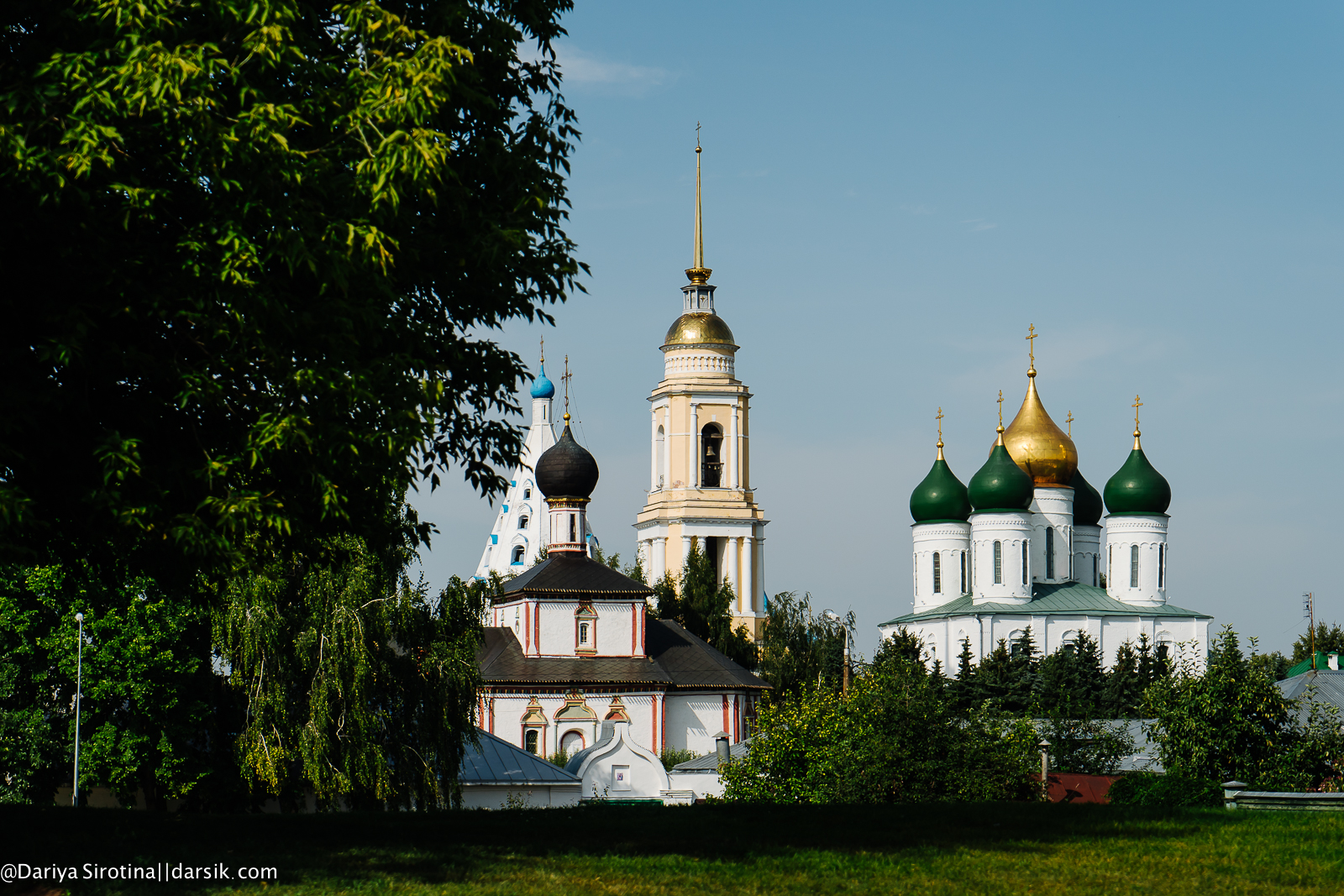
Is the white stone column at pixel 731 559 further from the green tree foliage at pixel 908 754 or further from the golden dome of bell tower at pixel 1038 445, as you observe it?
the green tree foliage at pixel 908 754

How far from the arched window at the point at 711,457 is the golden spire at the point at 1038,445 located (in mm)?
12244

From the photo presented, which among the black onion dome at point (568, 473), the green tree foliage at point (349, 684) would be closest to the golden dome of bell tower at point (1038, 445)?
the black onion dome at point (568, 473)

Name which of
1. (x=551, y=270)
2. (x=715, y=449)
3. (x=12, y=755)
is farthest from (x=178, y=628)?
(x=715, y=449)

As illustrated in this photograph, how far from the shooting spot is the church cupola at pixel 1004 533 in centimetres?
7125

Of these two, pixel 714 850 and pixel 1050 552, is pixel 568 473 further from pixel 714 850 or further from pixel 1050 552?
pixel 714 850

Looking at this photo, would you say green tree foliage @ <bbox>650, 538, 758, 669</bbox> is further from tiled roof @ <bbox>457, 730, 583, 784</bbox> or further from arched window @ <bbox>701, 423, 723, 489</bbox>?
tiled roof @ <bbox>457, 730, 583, 784</bbox>

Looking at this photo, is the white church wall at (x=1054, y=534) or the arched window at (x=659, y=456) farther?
the white church wall at (x=1054, y=534)

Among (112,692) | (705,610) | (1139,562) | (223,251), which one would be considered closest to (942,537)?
(1139,562)

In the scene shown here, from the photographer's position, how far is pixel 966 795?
85.8 feet

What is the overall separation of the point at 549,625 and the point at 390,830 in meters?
43.7

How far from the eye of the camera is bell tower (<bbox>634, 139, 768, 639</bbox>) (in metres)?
71.3

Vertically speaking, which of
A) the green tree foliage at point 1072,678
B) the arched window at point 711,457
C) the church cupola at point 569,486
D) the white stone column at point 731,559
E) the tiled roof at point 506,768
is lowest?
the tiled roof at point 506,768

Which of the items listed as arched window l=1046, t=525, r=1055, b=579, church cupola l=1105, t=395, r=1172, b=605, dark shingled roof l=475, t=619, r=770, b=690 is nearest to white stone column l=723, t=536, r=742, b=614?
dark shingled roof l=475, t=619, r=770, b=690

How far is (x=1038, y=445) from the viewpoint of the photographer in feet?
241
